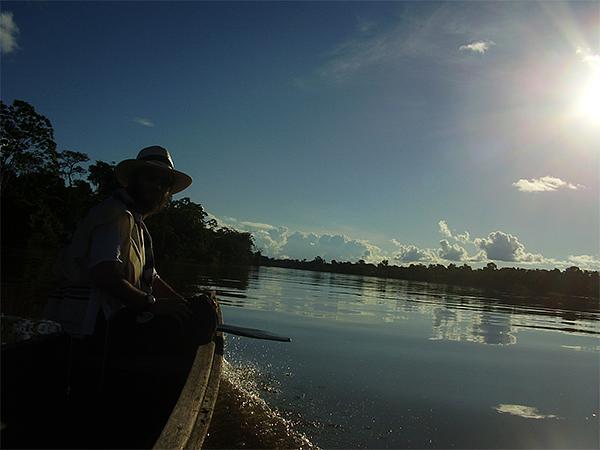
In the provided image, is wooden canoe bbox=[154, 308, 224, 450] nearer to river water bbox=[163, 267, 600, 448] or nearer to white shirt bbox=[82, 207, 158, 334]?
white shirt bbox=[82, 207, 158, 334]

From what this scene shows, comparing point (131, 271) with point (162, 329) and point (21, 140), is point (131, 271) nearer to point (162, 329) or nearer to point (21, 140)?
point (162, 329)

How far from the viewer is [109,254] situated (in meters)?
3.12

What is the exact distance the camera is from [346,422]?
19.7 ft

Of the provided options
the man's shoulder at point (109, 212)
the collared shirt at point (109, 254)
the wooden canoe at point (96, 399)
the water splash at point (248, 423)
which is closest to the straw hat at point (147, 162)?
the collared shirt at point (109, 254)

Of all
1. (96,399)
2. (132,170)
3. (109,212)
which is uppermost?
(132,170)

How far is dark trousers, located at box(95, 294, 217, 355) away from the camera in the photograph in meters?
3.55

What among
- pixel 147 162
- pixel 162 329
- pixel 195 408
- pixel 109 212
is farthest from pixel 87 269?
pixel 195 408

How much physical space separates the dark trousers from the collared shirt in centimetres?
10

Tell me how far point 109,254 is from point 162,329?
0.99 meters

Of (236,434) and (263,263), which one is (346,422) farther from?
(263,263)

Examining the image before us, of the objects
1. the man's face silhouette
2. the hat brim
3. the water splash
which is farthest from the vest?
the water splash

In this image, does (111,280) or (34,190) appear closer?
(111,280)

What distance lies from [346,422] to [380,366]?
3.49 meters

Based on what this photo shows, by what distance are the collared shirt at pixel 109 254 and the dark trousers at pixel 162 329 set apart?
10cm
